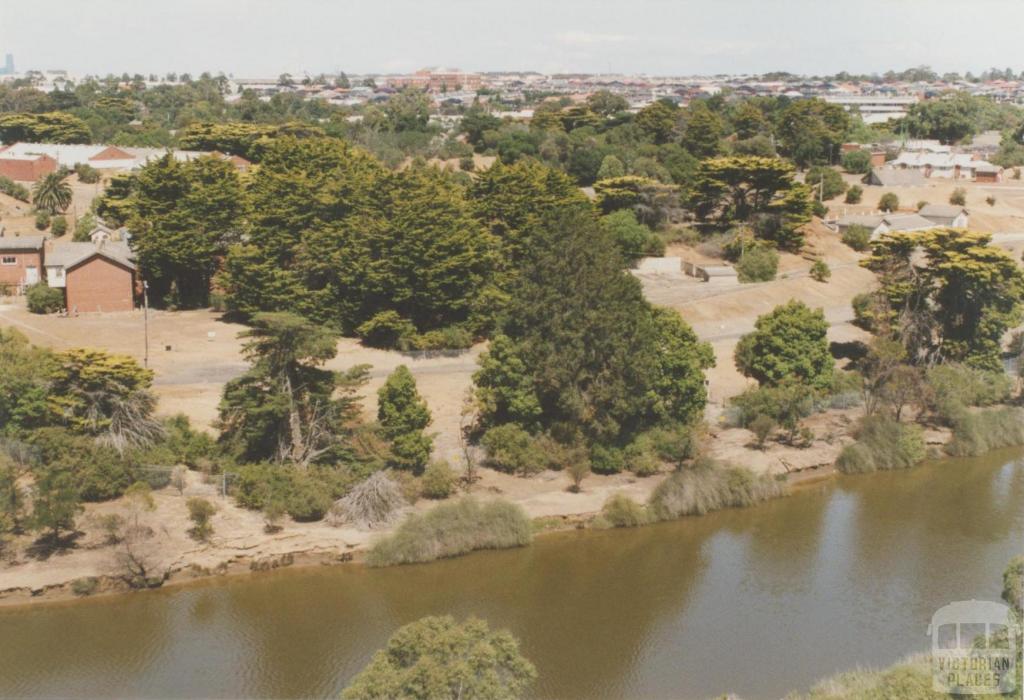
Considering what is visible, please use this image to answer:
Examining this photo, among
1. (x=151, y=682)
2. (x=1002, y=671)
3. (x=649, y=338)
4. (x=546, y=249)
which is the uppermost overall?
(x=546, y=249)

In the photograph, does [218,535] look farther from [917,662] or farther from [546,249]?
[917,662]

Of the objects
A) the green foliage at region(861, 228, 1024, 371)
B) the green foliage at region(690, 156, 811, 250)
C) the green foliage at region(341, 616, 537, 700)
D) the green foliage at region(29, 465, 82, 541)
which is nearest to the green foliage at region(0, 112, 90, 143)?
the green foliage at region(690, 156, 811, 250)

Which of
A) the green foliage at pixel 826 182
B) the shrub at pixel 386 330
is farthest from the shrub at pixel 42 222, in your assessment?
the green foliage at pixel 826 182

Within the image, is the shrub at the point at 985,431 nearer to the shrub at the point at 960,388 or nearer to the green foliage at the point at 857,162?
the shrub at the point at 960,388

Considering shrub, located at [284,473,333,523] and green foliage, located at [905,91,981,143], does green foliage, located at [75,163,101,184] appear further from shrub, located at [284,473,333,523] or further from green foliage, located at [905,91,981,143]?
green foliage, located at [905,91,981,143]

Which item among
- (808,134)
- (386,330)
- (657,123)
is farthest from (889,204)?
(386,330)

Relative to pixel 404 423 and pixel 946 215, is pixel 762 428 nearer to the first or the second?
pixel 404 423

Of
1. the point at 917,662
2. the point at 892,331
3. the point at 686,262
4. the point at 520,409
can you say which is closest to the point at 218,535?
the point at 520,409
